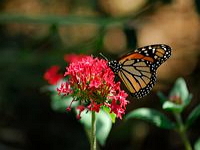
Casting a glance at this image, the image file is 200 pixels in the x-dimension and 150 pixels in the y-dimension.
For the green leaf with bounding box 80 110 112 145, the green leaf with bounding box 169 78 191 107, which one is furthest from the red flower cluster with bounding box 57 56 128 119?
the green leaf with bounding box 169 78 191 107

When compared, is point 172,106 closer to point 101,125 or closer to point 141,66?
point 141,66

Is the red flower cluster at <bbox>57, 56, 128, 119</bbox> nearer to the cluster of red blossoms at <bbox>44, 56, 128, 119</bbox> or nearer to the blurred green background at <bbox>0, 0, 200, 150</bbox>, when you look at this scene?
the cluster of red blossoms at <bbox>44, 56, 128, 119</bbox>

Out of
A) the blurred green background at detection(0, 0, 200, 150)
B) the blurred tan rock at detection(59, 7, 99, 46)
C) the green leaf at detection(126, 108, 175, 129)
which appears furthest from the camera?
the blurred tan rock at detection(59, 7, 99, 46)

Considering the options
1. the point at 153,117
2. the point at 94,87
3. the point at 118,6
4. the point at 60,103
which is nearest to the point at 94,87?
the point at 94,87

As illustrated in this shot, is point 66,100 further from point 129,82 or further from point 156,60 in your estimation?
point 156,60

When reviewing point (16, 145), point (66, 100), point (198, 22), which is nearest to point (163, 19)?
point (198, 22)
